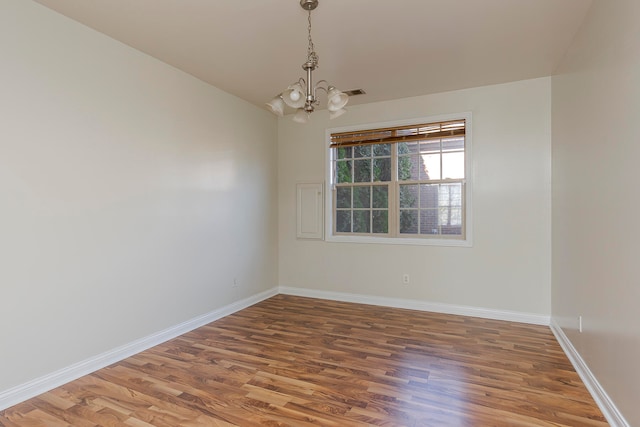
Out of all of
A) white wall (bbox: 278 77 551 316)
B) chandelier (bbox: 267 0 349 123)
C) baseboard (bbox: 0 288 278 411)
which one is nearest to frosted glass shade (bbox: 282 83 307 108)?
chandelier (bbox: 267 0 349 123)

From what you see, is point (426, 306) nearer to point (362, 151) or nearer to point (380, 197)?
point (380, 197)

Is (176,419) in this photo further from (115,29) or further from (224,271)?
(115,29)

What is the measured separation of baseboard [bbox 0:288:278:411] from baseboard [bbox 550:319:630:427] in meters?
3.47

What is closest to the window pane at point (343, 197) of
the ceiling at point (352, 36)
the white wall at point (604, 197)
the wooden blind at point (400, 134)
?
the wooden blind at point (400, 134)

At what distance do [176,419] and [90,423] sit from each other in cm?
50

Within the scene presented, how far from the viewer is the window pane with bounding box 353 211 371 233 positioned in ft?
16.0

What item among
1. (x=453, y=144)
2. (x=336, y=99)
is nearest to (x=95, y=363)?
(x=336, y=99)

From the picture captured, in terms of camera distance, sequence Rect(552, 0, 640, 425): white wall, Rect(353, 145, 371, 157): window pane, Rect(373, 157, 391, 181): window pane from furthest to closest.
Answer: Rect(353, 145, 371, 157): window pane, Rect(373, 157, 391, 181): window pane, Rect(552, 0, 640, 425): white wall

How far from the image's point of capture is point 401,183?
15.2 ft

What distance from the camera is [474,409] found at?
220 centimetres

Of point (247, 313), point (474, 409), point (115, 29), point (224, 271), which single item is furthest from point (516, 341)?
point (115, 29)

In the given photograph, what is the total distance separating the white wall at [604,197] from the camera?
1.84m

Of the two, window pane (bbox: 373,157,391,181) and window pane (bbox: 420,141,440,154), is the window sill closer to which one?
window pane (bbox: 373,157,391,181)

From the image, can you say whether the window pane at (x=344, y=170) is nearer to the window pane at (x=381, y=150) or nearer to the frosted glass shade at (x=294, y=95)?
the window pane at (x=381, y=150)
